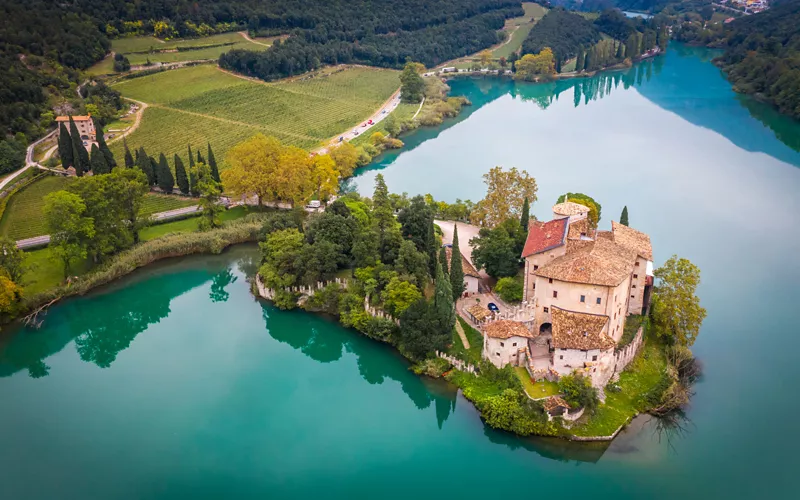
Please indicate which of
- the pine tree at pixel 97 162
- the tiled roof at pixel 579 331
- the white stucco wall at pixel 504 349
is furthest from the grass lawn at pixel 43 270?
the tiled roof at pixel 579 331

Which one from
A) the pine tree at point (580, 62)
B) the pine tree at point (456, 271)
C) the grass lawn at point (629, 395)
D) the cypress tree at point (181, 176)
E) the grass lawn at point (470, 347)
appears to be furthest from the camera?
the pine tree at point (580, 62)

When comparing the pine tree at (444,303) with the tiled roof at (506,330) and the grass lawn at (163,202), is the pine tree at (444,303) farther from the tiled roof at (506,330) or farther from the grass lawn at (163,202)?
the grass lawn at (163,202)

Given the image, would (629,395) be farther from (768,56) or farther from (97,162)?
(768,56)

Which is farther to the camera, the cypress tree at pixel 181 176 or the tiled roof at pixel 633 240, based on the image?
the cypress tree at pixel 181 176

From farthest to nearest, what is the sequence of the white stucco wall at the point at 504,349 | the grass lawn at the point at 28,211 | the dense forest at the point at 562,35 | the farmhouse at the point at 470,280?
the dense forest at the point at 562,35
the grass lawn at the point at 28,211
the farmhouse at the point at 470,280
the white stucco wall at the point at 504,349

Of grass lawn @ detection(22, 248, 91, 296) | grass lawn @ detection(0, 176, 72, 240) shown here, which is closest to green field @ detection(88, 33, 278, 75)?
grass lawn @ detection(0, 176, 72, 240)

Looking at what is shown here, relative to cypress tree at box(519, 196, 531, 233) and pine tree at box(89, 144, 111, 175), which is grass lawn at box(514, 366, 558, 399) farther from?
pine tree at box(89, 144, 111, 175)

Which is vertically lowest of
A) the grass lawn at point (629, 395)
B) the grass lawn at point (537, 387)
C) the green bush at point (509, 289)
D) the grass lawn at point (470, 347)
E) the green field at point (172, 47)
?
the grass lawn at point (629, 395)
